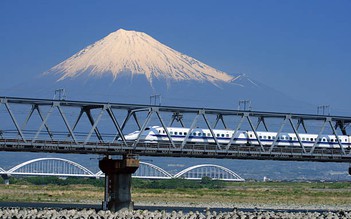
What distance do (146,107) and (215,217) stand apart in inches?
575

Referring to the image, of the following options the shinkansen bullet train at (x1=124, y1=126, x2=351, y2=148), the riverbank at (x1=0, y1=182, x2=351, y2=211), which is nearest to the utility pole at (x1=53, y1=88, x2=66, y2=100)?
the shinkansen bullet train at (x1=124, y1=126, x2=351, y2=148)

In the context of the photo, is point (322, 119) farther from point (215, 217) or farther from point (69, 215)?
point (69, 215)

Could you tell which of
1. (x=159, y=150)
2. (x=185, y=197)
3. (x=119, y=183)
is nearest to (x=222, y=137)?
(x=159, y=150)

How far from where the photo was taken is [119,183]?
81.7m

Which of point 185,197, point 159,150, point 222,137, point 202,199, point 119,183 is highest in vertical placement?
point 222,137

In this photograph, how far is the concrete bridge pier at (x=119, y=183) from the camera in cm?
8131

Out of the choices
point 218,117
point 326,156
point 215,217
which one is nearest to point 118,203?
point 215,217

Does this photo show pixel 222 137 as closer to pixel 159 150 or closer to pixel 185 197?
pixel 159 150

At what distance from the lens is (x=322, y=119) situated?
9438 cm

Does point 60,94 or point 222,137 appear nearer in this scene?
point 60,94

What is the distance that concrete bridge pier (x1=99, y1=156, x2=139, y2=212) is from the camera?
81.3 meters

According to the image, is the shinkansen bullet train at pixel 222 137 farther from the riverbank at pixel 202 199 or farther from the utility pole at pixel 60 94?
the utility pole at pixel 60 94

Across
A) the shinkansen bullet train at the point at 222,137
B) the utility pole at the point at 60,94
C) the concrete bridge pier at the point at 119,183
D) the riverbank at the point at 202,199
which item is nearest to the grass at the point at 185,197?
the riverbank at the point at 202,199

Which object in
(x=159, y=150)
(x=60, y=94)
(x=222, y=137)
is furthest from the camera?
(x=222, y=137)
